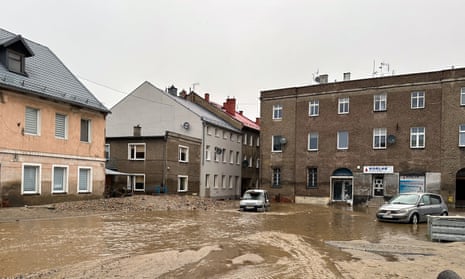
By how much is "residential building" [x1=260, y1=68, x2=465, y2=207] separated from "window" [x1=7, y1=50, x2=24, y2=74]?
2492 cm

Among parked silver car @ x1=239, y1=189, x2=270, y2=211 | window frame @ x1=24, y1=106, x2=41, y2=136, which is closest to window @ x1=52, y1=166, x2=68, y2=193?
window frame @ x1=24, y1=106, x2=41, y2=136

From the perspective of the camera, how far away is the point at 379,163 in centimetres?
3800

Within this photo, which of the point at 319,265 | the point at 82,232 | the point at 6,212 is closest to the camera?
the point at 319,265

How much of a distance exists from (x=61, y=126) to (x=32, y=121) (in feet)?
7.29

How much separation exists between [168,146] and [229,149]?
13322 mm

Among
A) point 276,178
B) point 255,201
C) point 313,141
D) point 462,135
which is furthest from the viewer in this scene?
point 276,178

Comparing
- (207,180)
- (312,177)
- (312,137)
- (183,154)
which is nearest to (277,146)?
(312,137)

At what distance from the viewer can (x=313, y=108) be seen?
41.9 m

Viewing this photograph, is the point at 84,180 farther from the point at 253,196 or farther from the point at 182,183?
the point at 182,183

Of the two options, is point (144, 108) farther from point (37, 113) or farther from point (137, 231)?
point (137, 231)

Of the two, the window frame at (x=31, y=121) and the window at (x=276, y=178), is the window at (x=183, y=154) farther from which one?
the window frame at (x=31, y=121)

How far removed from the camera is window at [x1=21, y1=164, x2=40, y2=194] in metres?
23.5

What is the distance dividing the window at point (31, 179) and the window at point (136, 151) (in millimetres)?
14235

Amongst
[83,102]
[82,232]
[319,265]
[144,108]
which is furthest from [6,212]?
[144,108]
